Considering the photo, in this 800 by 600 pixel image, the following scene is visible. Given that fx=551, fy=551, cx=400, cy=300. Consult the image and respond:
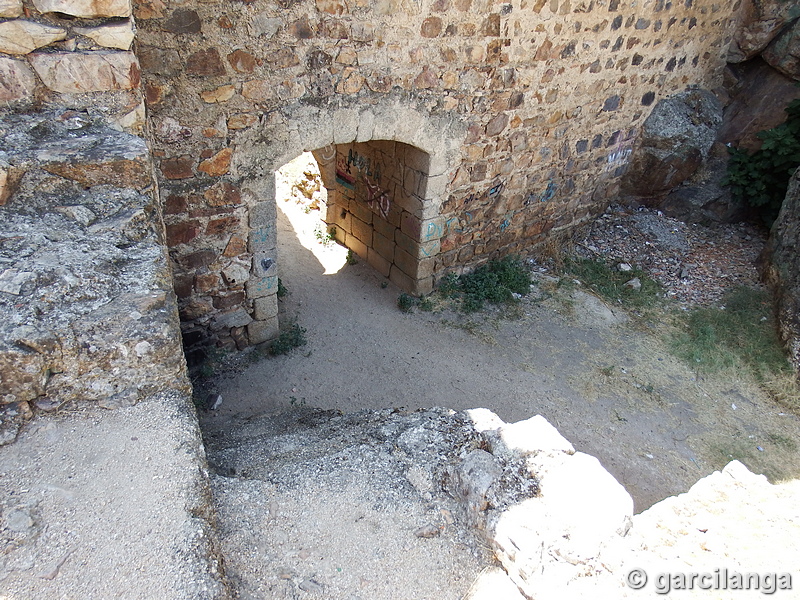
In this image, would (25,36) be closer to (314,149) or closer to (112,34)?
(112,34)

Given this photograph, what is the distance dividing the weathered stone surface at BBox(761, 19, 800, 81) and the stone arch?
459cm

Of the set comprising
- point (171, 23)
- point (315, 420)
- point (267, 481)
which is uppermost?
point (171, 23)

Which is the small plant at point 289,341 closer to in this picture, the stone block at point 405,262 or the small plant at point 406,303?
the small plant at point 406,303

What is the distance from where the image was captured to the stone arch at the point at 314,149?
3824 mm

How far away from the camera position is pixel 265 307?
4.51 metres

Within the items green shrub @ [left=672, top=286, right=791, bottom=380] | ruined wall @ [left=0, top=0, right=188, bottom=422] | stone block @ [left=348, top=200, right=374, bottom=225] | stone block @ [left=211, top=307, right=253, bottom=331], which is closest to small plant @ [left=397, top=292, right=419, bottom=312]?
stone block @ [left=348, top=200, right=374, bottom=225]

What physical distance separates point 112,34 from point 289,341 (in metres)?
2.95

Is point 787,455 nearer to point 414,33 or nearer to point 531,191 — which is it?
point 531,191

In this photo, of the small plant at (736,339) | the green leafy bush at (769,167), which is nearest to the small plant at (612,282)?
the small plant at (736,339)

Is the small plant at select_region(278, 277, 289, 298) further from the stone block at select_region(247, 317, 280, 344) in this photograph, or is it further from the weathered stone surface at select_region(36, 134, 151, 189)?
the weathered stone surface at select_region(36, 134, 151, 189)

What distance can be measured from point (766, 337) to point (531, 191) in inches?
103

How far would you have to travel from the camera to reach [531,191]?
18.9ft

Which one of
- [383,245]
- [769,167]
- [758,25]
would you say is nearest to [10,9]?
[383,245]

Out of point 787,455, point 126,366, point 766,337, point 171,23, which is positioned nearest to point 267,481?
point 126,366
